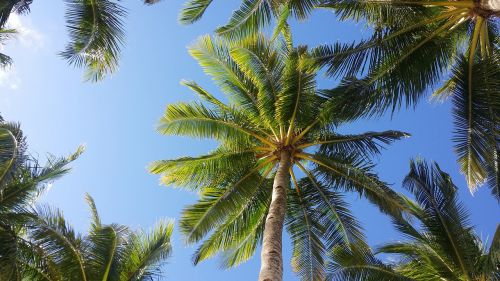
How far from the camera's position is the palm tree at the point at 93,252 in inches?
490

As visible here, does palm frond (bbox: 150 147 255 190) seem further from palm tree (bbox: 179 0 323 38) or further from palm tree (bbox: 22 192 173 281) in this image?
palm tree (bbox: 179 0 323 38)

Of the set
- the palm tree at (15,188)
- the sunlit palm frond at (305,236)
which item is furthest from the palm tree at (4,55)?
the sunlit palm frond at (305,236)

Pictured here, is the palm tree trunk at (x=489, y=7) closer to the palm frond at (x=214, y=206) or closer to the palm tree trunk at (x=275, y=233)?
the palm tree trunk at (x=275, y=233)

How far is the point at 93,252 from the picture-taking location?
12.9 m

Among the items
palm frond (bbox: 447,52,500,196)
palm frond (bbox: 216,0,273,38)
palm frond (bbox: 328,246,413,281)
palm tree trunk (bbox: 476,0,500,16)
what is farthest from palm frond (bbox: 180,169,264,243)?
palm tree trunk (bbox: 476,0,500,16)

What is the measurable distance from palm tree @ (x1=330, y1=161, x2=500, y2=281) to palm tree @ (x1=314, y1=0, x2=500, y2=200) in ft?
3.43

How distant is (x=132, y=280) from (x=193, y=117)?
419 cm

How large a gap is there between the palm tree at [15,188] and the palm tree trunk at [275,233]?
467 centimetres

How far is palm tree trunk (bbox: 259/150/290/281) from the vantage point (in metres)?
9.38

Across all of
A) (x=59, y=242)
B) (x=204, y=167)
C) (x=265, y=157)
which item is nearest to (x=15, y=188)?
(x=59, y=242)

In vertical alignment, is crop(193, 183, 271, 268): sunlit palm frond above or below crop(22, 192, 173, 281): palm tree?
above

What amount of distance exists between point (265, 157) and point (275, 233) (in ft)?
11.7

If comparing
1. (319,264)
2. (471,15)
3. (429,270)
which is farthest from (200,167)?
(471,15)

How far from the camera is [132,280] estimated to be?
43.6 feet
